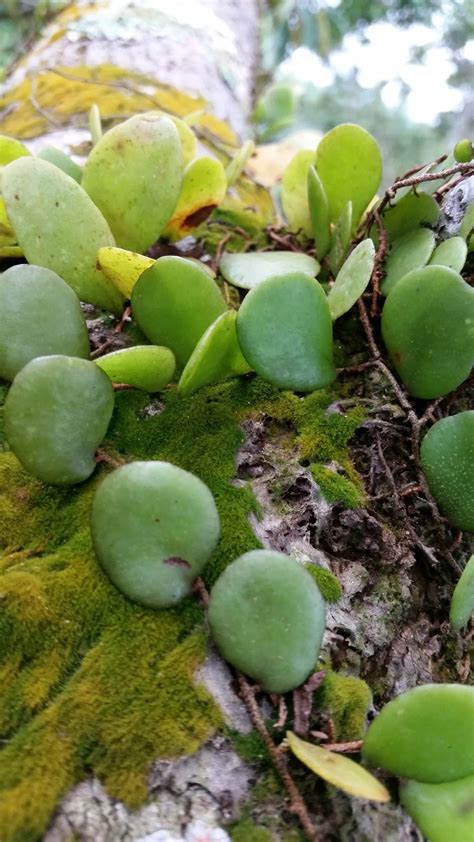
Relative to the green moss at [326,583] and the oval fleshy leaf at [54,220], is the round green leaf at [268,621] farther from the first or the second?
the oval fleshy leaf at [54,220]

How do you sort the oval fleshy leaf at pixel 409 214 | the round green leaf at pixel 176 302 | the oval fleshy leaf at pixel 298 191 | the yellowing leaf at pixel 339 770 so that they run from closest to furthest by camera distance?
the yellowing leaf at pixel 339 770, the round green leaf at pixel 176 302, the oval fleshy leaf at pixel 409 214, the oval fleshy leaf at pixel 298 191

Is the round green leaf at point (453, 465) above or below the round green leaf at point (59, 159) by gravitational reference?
below

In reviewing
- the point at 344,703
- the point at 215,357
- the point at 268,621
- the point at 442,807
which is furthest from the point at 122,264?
the point at 442,807

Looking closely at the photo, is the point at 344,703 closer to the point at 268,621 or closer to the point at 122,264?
the point at 268,621

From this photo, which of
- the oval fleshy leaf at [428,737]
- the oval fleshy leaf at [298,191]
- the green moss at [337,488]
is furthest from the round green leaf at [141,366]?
the oval fleshy leaf at [298,191]

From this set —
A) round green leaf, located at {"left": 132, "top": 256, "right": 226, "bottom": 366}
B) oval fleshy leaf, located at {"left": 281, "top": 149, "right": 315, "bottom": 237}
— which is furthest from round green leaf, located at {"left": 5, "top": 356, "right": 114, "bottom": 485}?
oval fleshy leaf, located at {"left": 281, "top": 149, "right": 315, "bottom": 237}

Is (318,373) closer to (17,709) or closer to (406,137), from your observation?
(17,709)

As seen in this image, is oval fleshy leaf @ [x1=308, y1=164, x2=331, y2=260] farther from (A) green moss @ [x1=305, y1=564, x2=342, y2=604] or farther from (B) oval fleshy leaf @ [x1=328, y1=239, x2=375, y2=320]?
(A) green moss @ [x1=305, y1=564, x2=342, y2=604]
